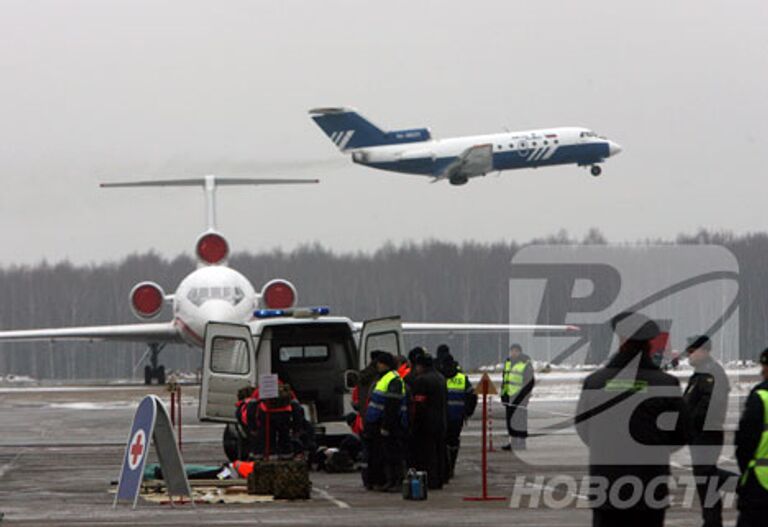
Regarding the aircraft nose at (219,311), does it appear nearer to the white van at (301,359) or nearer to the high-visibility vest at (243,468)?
the white van at (301,359)

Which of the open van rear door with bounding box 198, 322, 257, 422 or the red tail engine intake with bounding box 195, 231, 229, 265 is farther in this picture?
the red tail engine intake with bounding box 195, 231, 229, 265

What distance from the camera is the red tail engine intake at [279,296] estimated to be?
51.9 m

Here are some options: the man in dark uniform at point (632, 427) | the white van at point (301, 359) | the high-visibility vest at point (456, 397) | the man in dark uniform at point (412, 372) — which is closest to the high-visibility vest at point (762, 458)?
the man in dark uniform at point (632, 427)

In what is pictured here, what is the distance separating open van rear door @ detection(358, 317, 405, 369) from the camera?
74.2 ft

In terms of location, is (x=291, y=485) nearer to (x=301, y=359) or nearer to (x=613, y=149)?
(x=301, y=359)

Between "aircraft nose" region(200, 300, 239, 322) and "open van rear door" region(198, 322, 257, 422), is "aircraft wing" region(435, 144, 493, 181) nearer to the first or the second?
"aircraft nose" region(200, 300, 239, 322)

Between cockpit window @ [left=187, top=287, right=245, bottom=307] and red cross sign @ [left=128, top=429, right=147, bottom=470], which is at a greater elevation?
cockpit window @ [left=187, top=287, right=245, bottom=307]

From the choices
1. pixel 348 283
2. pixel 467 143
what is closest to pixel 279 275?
pixel 348 283

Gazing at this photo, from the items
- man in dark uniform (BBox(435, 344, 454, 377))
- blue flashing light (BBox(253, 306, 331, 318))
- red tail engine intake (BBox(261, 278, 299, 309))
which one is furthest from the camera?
red tail engine intake (BBox(261, 278, 299, 309))

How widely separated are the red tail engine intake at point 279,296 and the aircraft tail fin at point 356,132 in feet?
66.5

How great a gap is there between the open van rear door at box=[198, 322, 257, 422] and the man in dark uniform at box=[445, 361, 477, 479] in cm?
270

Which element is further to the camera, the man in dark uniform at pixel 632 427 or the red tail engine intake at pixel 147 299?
the red tail engine intake at pixel 147 299

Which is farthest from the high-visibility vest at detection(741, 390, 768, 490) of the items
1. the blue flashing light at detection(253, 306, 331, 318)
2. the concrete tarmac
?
the blue flashing light at detection(253, 306, 331, 318)

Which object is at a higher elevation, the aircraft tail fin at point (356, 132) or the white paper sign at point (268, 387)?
the aircraft tail fin at point (356, 132)
